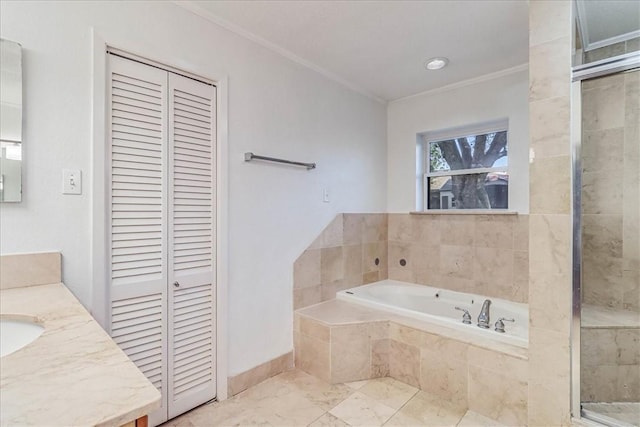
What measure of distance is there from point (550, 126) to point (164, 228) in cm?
207

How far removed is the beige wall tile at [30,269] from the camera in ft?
4.14

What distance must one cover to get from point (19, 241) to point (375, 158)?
274cm

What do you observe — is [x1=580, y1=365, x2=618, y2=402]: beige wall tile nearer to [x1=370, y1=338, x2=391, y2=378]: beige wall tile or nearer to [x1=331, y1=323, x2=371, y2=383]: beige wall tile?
[x1=370, y1=338, x2=391, y2=378]: beige wall tile

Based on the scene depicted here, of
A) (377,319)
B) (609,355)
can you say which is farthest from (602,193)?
(377,319)

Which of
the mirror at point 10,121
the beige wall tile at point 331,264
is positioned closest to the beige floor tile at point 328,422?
the beige wall tile at point 331,264

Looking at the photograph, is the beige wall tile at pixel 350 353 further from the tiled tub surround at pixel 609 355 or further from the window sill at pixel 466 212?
the window sill at pixel 466 212

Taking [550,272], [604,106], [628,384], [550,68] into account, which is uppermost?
[550,68]

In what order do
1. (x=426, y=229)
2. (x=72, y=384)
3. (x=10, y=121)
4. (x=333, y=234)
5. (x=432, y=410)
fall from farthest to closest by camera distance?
(x=426, y=229) < (x=333, y=234) < (x=432, y=410) < (x=10, y=121) < (x=72, y=384)

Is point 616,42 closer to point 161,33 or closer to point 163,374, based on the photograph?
point 161,33

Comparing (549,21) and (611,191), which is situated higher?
(549,21)

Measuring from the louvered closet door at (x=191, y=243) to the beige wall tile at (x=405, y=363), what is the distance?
1192 millimetres

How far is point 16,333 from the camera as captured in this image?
3.22ft

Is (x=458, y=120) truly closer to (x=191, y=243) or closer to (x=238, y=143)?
(x=238, y=143)

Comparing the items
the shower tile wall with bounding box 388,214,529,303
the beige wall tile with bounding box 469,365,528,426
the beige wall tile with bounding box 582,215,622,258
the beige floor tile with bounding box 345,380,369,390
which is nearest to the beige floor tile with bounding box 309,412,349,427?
the beige floor tile with bounding box 345,380,369,390
